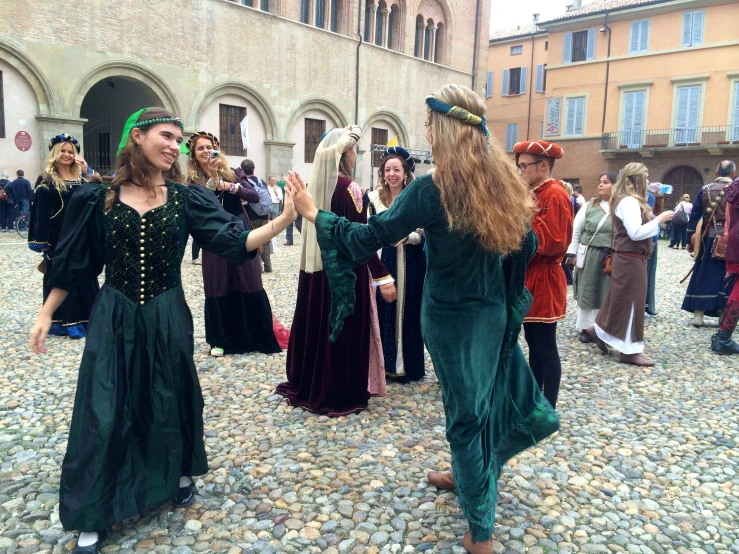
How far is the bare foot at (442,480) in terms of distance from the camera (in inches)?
120

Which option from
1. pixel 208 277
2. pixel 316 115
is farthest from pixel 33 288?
pixel 316 115

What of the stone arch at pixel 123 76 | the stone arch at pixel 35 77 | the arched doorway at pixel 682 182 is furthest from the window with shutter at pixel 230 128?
the arched doorway at pixel 682 182

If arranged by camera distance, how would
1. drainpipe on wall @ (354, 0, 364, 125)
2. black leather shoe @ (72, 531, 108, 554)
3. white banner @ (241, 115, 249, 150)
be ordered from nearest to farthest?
black leather shoe @ (72, 531, 108, 554), white banner @ (241, 115, 249, 150), drainpipe on wall @ (354, 0, 364, 125)

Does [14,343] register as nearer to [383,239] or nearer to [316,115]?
[383,239]

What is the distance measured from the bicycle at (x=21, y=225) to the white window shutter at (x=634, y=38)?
27.4 metres

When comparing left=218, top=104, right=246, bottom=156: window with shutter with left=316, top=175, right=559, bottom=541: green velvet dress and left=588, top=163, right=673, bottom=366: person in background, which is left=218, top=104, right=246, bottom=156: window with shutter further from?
left=316, top=175, right=559, bottom=541: green velvet dress

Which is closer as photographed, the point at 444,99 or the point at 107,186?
the point at 444,99

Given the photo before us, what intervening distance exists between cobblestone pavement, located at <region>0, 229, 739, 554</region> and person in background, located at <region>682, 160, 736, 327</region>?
79.7 inches

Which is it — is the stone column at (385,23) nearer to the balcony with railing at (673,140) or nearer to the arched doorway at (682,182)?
the balcony with railing at (673,140)

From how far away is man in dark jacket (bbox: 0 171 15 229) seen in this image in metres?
15.4

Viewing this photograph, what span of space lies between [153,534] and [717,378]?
4865 millimetres

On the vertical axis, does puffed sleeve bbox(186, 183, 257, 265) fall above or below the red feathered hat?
below

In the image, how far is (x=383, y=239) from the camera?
2.42 metres

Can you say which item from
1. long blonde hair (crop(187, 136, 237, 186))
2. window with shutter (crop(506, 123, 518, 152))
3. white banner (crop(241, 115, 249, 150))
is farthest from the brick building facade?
long blonde hair (crop(187, 136, 237, 186))
